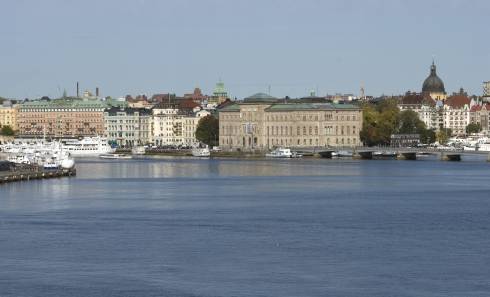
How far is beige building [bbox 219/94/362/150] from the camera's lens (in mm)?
121562

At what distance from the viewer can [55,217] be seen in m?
44.3

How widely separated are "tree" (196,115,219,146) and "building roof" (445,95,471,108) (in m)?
35.3

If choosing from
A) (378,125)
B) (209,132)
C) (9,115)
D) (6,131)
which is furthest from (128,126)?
(378,125)

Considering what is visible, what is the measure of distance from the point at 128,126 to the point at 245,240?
11713 cm

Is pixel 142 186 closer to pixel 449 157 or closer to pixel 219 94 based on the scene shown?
pixel 449 157

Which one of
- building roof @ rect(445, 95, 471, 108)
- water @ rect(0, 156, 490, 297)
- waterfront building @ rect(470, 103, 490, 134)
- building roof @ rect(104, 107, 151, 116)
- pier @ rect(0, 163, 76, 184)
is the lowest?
water @ rect(0, 156, 490, 297)

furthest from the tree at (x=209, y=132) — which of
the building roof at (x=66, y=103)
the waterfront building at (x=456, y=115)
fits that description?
the waterfront building at (x=456, y=115)

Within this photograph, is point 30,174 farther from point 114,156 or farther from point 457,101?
point 457,101

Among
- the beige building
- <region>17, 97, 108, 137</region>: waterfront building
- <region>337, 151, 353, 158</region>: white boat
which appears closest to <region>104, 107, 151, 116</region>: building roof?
<region>17, 97, 108, 137</region>: waterfront building

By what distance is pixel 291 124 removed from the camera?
4811 inches

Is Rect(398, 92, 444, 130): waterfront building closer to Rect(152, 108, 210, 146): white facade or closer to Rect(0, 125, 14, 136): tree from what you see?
Rect(152, 108, 210, 146): white facade

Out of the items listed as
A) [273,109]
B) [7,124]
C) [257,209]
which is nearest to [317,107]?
[273,109]

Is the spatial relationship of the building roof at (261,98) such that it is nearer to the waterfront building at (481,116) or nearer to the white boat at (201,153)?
the white boat at (201,153)

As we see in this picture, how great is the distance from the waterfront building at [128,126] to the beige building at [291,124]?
2801 centimetres
